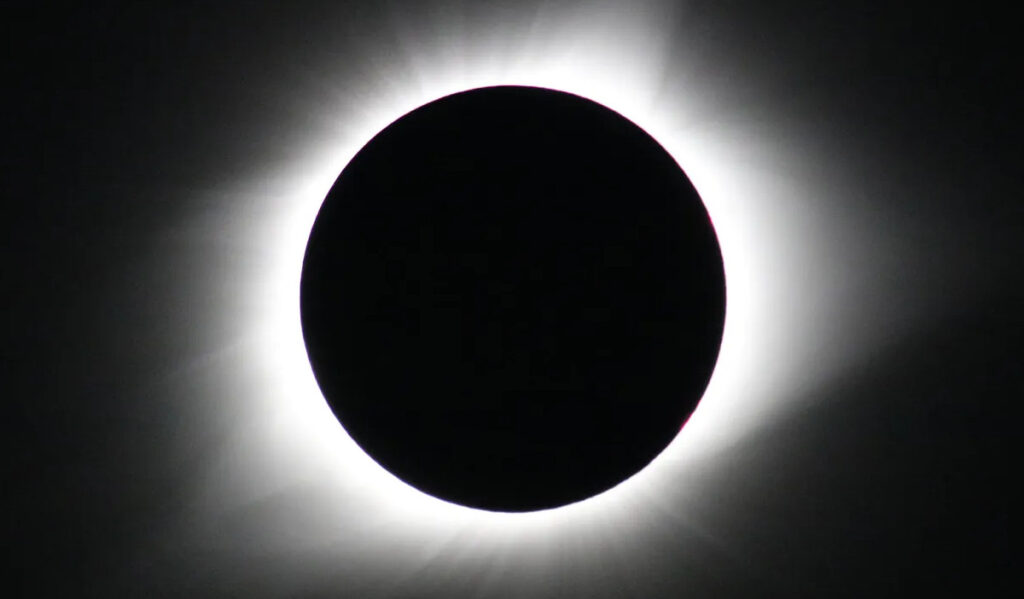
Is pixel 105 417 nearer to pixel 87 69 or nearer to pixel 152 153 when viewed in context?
pixel 152 153

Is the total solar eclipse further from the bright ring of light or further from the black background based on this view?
the black background

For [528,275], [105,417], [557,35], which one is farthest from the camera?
[105,417]

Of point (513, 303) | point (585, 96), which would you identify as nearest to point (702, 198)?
point (585, 96)

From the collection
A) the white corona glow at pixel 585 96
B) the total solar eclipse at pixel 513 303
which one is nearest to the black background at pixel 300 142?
the white corona glow at pixel 585 96

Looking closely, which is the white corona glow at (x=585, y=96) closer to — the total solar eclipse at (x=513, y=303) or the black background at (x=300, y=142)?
the black background at (x=300, y=142)

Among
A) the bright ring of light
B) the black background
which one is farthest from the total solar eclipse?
the black background

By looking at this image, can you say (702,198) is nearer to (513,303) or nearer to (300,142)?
(513,303)

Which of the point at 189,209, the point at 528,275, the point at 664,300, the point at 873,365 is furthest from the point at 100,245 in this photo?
the point at 873,365

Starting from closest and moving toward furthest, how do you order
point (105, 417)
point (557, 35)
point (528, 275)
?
point (528, 275)
point (557, 35)
point (105, 417)
